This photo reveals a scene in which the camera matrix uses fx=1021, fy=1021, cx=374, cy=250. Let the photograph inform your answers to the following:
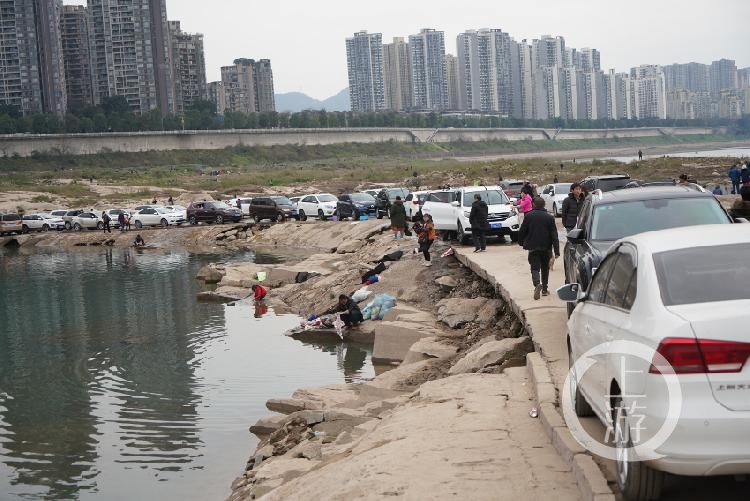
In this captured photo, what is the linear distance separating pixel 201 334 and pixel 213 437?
10.8 metres

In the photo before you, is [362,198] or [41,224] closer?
[362,198]

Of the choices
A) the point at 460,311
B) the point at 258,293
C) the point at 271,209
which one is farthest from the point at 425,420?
the point at 271,209

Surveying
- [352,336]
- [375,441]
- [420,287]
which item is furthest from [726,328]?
[420,287]

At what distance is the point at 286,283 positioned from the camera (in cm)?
3400

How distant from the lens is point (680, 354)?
207 inches

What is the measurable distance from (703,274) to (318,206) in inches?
2029

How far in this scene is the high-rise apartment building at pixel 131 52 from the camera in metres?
167

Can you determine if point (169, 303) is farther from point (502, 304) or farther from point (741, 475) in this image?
point (741, 475)

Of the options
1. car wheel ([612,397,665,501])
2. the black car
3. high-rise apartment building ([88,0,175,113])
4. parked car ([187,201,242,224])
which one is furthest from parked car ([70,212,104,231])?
high-rise apartment building ([88,0,175,113])

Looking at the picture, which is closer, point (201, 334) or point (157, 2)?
point (201, 334)

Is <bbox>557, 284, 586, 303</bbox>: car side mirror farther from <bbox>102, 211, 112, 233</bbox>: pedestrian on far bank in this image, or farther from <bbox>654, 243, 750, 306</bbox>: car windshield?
<bbox>102, 211, 112, 233</bbox>: pedestrian on far bank

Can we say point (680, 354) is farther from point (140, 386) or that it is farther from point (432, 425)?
point (140, 386)

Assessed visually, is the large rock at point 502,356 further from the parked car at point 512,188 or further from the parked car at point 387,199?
the parked car at point 387,199

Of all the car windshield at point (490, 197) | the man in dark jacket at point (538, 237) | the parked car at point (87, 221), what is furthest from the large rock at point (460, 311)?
the parked car at point (87, 221)
